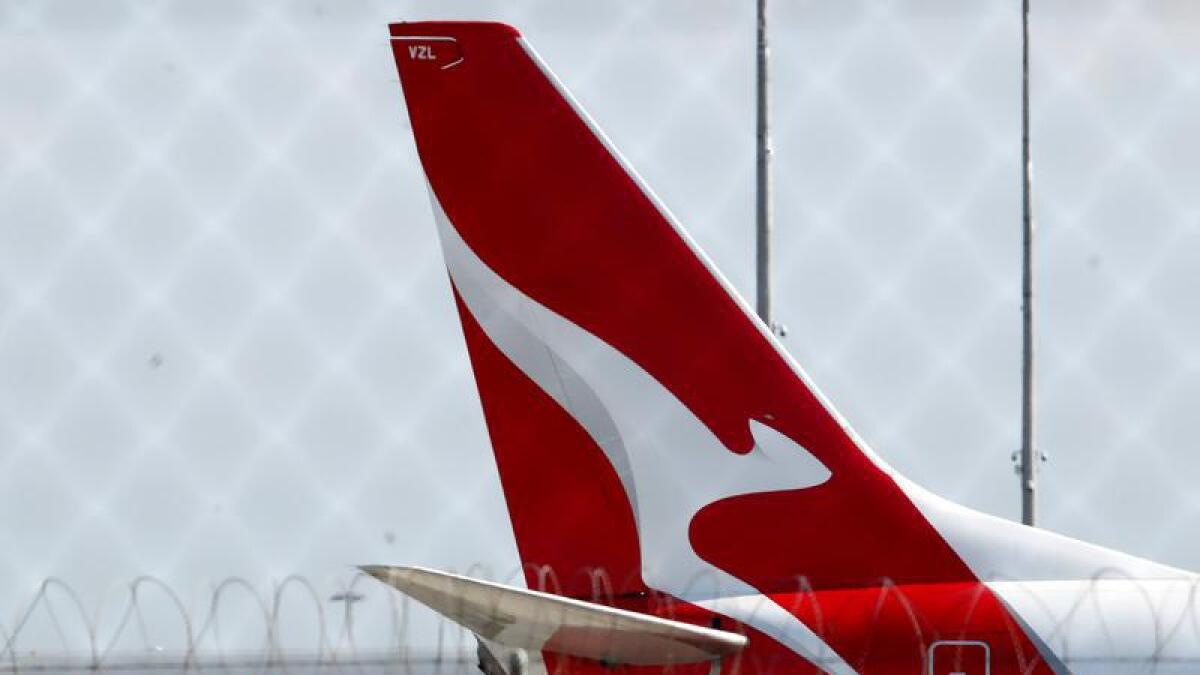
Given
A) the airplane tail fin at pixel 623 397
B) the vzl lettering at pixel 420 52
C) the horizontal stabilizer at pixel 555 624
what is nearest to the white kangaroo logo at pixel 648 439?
the airplane tail fin at pixel 623 397

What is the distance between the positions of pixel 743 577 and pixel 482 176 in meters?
3.19

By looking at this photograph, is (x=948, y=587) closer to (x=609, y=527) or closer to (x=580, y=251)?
(x=609, y=527)

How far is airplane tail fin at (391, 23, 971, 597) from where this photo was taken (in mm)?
15891

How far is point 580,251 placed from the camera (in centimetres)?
1625

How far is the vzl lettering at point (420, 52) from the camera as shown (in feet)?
Answer: 54.4

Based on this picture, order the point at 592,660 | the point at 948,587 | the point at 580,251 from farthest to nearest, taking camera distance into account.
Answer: the point at 580,251 < the point at 948,587 < the point at 592,660

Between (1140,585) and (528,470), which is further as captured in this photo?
(528,470)

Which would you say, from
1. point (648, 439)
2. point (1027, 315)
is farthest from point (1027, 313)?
point (648, 439)

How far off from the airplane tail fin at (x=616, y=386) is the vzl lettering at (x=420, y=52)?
0.28 meters

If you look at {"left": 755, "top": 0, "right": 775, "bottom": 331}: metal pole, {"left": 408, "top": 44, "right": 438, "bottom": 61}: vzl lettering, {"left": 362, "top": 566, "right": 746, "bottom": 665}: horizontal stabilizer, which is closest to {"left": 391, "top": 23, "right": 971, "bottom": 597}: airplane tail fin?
{"left": 408, "top": 44, "right": 438, "bottom": 61}: vzl lettering

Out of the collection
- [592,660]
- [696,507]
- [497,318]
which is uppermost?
[497,318]

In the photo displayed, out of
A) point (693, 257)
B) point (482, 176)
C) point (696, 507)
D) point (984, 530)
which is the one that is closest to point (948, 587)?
point (984, 530)

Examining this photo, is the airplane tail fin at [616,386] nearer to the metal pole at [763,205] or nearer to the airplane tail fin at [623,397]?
the airplane tail fin at [623,397]

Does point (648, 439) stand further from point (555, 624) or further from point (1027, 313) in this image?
point (1027, 313)
